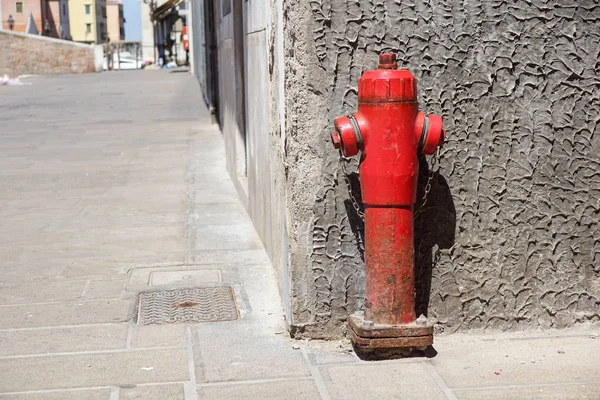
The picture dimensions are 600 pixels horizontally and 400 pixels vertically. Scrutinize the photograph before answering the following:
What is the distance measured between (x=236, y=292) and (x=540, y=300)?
65.0 inches

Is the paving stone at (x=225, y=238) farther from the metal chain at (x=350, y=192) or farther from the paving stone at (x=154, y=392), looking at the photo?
the paving stone at (x=154, y=392)

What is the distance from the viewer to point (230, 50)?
786 centimetres

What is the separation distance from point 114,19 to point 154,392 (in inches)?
5115

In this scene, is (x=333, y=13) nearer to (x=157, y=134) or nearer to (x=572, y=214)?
(x=572, y=214)

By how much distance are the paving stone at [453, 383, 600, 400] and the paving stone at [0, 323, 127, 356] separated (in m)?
1.60

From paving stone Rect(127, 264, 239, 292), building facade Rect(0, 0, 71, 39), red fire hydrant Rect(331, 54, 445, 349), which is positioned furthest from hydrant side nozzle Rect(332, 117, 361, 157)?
building facade Rect(0, 0, 71, 39)

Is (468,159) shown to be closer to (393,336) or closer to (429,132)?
(429,132)

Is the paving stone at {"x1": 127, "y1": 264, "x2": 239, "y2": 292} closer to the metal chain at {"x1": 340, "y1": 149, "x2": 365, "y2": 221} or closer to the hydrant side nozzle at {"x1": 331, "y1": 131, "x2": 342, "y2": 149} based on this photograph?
the metal chain at {"x1": 340, "y1": 149, "x2": 365, "y2": 221}

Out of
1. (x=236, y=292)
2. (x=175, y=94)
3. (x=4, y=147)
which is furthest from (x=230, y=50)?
(x=175, y=94)

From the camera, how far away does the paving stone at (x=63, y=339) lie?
4297mm

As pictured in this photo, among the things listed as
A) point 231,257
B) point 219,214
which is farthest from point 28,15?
point 231,257

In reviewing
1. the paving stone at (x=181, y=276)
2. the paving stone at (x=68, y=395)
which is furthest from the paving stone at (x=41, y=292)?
the paving stone at (x=68, y=395)

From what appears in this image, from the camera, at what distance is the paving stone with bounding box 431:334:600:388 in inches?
151

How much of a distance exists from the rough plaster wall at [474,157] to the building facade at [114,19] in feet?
407
